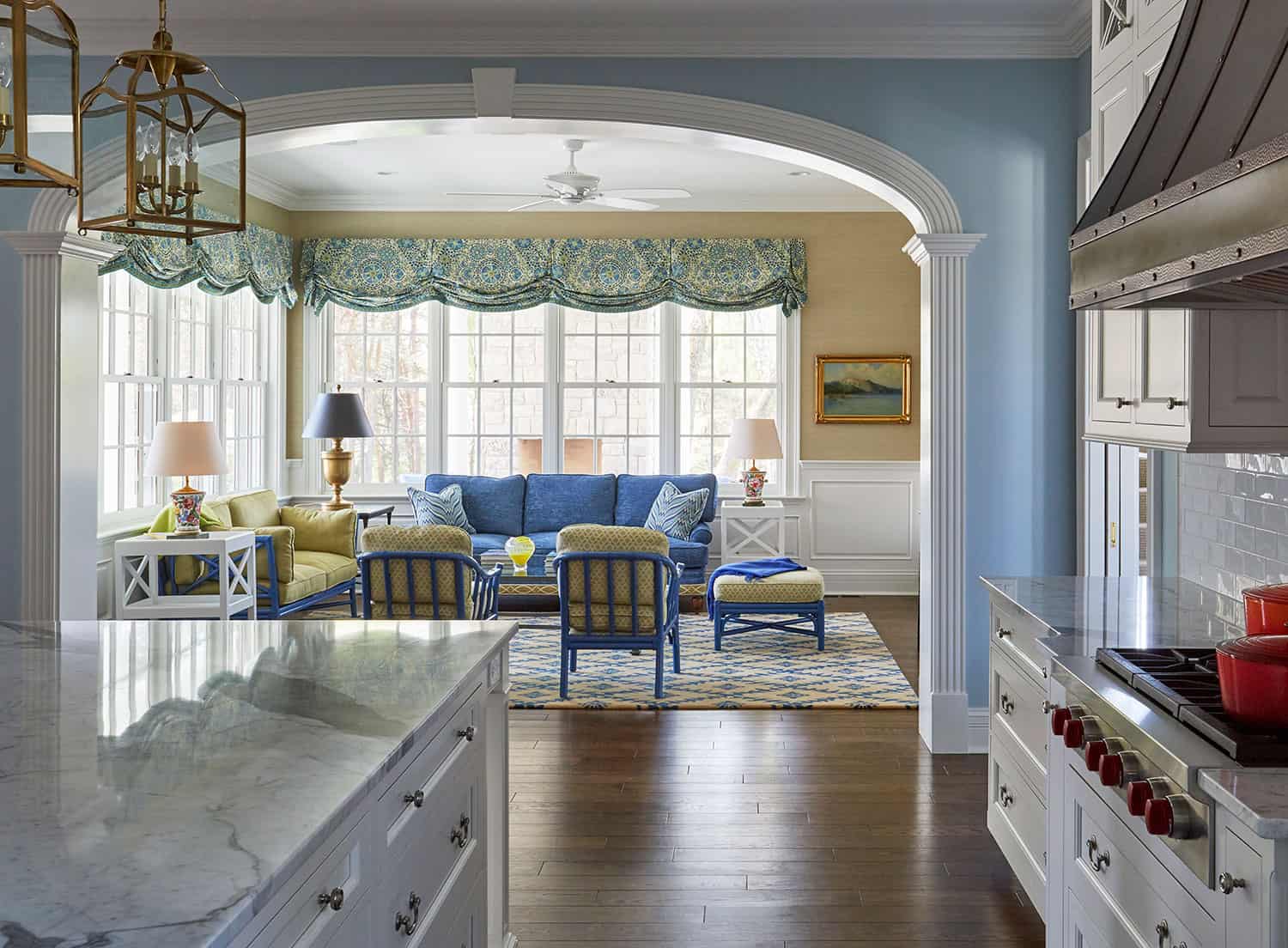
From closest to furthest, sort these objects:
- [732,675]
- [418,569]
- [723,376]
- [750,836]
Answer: [750,836] → [418,569] → [732,675] → [723,376]

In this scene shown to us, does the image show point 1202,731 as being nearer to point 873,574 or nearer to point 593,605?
point 593,605

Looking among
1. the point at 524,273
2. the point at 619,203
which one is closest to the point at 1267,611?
the point at 619,203

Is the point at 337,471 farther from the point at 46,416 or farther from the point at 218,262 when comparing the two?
the point at 46,416

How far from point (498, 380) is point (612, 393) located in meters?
0.93

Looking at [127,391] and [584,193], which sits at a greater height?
[584,193]

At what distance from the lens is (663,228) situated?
9211mm

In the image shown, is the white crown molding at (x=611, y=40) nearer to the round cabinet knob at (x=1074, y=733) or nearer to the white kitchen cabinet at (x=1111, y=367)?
the white kitchen cabinet at (x=1111, y=367)

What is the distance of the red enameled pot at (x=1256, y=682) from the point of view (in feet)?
5.86

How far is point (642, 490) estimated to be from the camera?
8.86 meters

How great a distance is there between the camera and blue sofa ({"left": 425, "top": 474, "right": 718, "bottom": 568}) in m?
8.81

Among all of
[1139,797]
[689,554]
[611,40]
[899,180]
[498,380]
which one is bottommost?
[689,554]

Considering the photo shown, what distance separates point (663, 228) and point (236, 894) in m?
8.37

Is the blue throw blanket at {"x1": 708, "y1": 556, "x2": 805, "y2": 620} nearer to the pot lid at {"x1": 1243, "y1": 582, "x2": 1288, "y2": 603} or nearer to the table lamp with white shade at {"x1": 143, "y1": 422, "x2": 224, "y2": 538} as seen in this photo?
the table lamp with white shade at {"x1": 143, "y1": 422, "x2": 224, "y2": 538}

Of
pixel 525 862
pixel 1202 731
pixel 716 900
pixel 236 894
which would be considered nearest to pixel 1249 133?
pixel 1202 731
